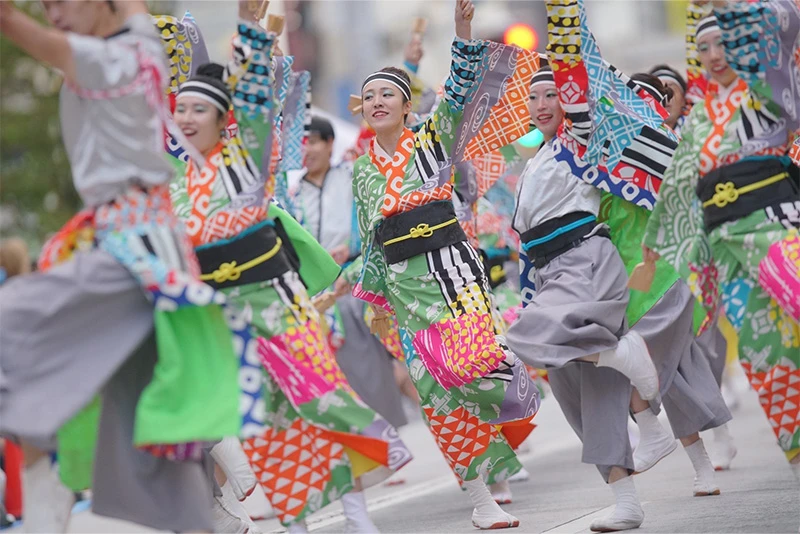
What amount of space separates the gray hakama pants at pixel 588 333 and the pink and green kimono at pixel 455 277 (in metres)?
0.26

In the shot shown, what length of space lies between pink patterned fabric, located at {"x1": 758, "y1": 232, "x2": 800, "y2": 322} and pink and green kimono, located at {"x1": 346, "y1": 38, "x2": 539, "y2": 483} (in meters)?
1.17

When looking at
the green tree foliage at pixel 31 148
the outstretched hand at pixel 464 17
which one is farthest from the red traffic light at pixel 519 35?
the green tree foliage at pixel 31 148

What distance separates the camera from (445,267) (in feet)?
18.4

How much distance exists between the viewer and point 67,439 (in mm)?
4457

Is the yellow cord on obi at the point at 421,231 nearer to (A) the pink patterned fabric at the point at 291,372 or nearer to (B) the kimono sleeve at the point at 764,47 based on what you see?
(A) the pink patterned fabric at the point at 291,372

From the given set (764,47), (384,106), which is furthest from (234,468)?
(764,47)

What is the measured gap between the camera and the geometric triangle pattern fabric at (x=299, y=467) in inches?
183

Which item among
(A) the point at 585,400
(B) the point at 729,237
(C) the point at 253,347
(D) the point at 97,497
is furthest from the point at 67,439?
(B) the point at 729,237

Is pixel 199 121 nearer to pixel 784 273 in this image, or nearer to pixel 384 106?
pixel 384 106

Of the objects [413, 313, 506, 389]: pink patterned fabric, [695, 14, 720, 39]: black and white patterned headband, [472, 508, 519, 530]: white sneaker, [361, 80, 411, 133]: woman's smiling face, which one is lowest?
[472, 508, 519, 530]: white sneaker

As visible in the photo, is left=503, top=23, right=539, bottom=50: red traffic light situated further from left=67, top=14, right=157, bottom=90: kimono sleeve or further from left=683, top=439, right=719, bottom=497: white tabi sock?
left=67, top=14, right=157, bottom=90: kimono sleeve

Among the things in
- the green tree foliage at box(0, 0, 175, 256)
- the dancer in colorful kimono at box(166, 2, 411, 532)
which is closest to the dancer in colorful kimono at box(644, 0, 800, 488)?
the dancer in colorful kimono at box(166, 2, 411, 532)

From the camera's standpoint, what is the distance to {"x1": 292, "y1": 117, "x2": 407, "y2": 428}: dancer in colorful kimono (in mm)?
8016

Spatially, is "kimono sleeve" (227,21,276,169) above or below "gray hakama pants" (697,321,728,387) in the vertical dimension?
above
